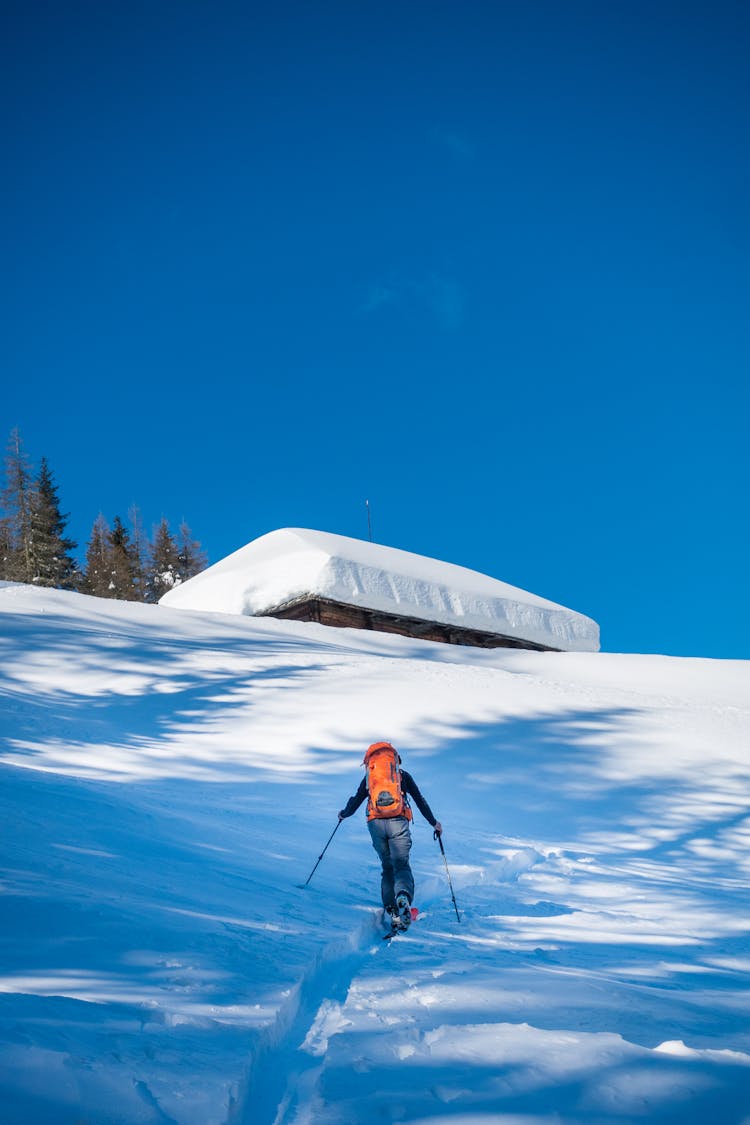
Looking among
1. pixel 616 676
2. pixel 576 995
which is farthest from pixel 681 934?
pixel 616 676

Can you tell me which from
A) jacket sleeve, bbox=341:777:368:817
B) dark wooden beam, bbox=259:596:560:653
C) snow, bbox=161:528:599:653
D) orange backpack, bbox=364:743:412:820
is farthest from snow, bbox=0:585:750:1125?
snow, bbox=161:528:599:653

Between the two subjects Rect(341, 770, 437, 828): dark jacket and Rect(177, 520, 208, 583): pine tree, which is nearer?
Rect(341, 770, 437, 828): dark jacket

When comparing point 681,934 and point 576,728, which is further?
point 576,728

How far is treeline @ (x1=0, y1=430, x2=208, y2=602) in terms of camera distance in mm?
40531

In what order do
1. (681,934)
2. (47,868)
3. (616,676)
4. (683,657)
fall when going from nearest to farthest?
1. (47,868)
2. (681,934)
3. (616,676)
4. (683,657)

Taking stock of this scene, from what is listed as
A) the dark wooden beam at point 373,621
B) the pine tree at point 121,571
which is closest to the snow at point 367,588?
the dark wooden beam at point 373,621

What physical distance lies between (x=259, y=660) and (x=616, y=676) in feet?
33.1

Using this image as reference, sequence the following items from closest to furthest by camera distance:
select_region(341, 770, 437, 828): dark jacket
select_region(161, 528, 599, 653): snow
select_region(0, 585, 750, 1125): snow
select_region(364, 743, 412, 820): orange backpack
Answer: select_region(0, 585, 750, 1125): snow < select_region(364, 743, 412, 820): orange backpack < select_region(341, 770, 437, 828): dark jacket < select_region(161, 528, 599, 653): snow

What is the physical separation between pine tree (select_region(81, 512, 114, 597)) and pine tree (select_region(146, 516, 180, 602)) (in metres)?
3.00

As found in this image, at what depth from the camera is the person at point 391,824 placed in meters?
5.83

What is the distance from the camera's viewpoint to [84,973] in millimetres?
3566

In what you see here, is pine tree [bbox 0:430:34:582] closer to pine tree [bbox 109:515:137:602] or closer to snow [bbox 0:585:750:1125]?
pine tree [bbox 109:515:137:602]

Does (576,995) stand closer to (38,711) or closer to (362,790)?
(362,790)

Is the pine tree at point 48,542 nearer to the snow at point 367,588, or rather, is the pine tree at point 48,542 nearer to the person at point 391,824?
the snow at point 367,588
